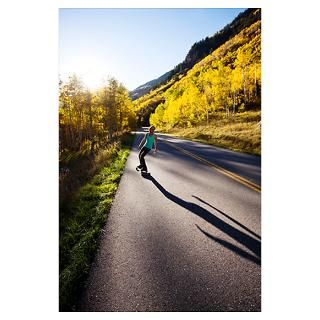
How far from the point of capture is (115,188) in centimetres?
611

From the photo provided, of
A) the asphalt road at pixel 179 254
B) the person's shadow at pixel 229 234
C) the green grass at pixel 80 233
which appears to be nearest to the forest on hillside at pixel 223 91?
the green grass at pixel 80 233

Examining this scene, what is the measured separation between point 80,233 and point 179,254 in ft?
5.65

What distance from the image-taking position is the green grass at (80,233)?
103 inches

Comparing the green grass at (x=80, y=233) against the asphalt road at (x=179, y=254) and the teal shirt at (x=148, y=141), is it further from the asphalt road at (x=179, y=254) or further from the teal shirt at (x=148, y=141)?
the teal shirt at (x=148, y=141)

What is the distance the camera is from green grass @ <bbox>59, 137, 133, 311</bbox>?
262cm

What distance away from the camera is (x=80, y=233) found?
389cm

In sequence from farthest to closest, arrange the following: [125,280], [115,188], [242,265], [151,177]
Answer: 1. [151,177]
2. [115,188]
3. [242,265]
4. [125,280]

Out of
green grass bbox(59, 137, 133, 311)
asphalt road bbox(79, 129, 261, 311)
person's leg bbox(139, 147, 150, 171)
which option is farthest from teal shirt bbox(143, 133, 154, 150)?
asphalt road bbox(79, 129, 261, 311)
